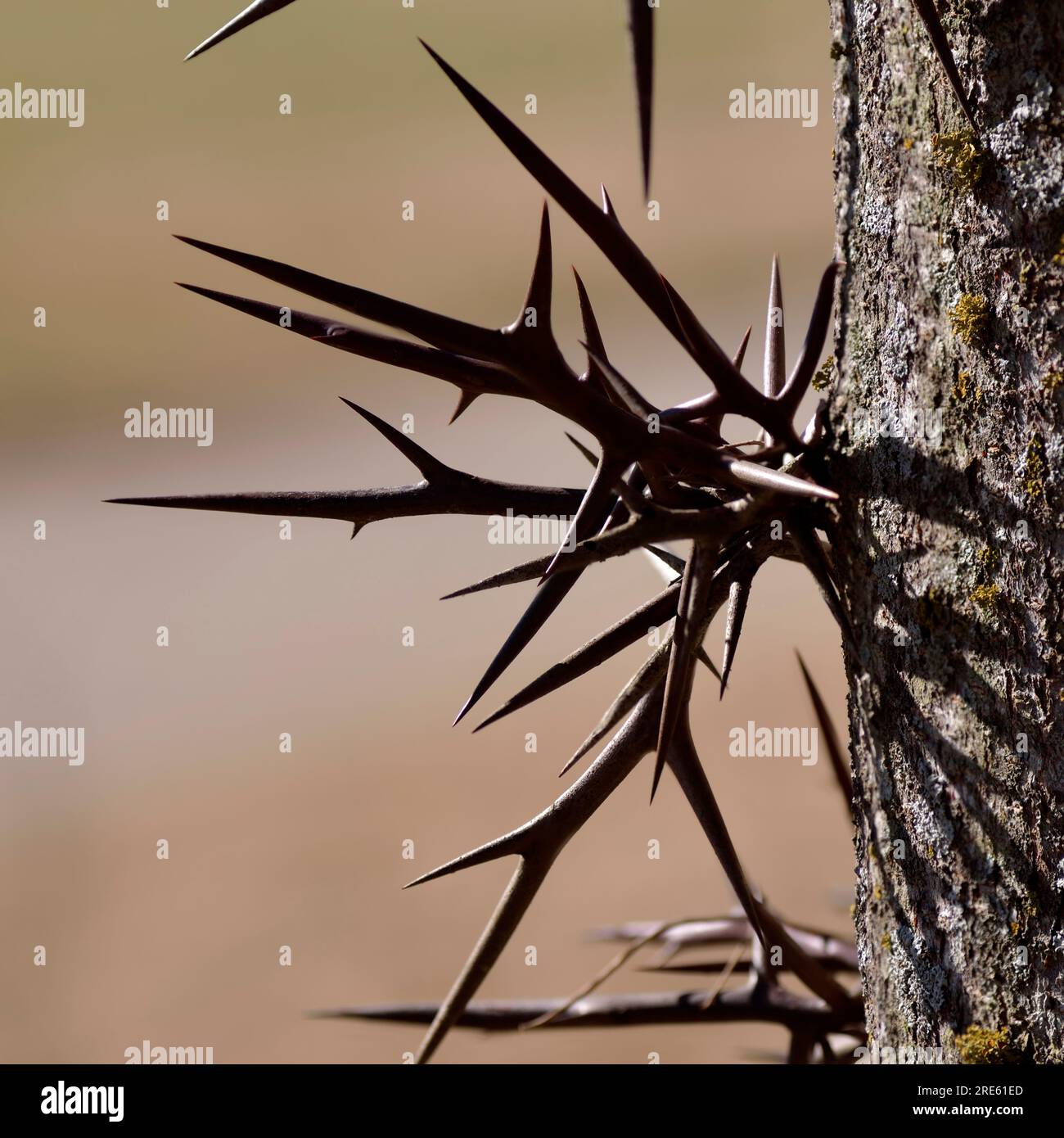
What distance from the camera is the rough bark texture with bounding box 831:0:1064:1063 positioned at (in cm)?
53

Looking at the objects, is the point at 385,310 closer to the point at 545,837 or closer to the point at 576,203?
the point at 576,203

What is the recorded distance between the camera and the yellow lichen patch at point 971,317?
0.54 meters

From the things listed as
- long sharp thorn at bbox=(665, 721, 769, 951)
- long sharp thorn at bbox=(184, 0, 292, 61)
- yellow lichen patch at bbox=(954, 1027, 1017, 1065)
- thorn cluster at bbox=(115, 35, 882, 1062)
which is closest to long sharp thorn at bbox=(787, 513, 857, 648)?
thorn cluster at bbox=(115, 35, 882, 1062)

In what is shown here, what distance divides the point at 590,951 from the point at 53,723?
79.4 inches

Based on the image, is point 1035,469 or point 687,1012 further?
point 687,1012

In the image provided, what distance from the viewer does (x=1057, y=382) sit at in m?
0.52

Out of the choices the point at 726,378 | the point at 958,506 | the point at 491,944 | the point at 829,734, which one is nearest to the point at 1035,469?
the point at 958,506

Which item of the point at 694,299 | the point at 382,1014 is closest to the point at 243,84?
the point at 694,299

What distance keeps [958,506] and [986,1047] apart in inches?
10.8

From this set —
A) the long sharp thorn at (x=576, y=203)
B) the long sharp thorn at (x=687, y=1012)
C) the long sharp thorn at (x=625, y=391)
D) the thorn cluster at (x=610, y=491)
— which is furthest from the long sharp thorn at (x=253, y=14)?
the long sharp thorn at (x=687, y=1012)

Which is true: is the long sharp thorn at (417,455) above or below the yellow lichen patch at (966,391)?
below

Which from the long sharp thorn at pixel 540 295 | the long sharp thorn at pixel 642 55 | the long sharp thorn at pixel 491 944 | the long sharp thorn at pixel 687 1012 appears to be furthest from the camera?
the long sharp thorn at pixel 687 1012

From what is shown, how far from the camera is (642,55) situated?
1.43ft

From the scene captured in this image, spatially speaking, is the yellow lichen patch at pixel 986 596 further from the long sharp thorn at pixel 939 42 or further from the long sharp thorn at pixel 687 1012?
the long sharp thorn at pixel 687 1012
